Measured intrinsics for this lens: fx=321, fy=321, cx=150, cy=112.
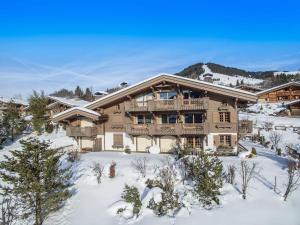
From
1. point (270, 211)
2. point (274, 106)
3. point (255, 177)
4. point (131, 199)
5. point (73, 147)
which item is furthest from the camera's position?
point (274, 106)

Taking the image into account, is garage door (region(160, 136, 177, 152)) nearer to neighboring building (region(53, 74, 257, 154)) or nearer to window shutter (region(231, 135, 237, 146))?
neighboring building (region(53, 74, 257, 154))

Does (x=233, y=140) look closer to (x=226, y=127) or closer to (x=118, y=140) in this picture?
(x=226, y=127)

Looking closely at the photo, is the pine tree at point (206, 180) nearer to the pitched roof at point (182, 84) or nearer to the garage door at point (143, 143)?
the pitched roof at point (182, 84)

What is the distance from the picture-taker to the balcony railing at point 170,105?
3045 cm

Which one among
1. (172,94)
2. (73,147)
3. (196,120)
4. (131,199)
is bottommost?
(131,199)

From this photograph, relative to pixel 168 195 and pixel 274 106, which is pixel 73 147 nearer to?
pixel 168 195

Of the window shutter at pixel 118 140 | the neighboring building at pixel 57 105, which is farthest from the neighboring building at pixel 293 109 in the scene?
the window shutter at pixel 118 140

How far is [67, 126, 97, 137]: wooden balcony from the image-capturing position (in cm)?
3400

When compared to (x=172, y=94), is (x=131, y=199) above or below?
below

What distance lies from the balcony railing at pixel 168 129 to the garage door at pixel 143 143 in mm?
1556

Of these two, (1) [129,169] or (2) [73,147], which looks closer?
(1) [129,169]

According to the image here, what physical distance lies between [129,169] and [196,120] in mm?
10428

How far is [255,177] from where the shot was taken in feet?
71.2

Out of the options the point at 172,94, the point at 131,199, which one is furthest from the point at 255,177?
the point at 172,94
